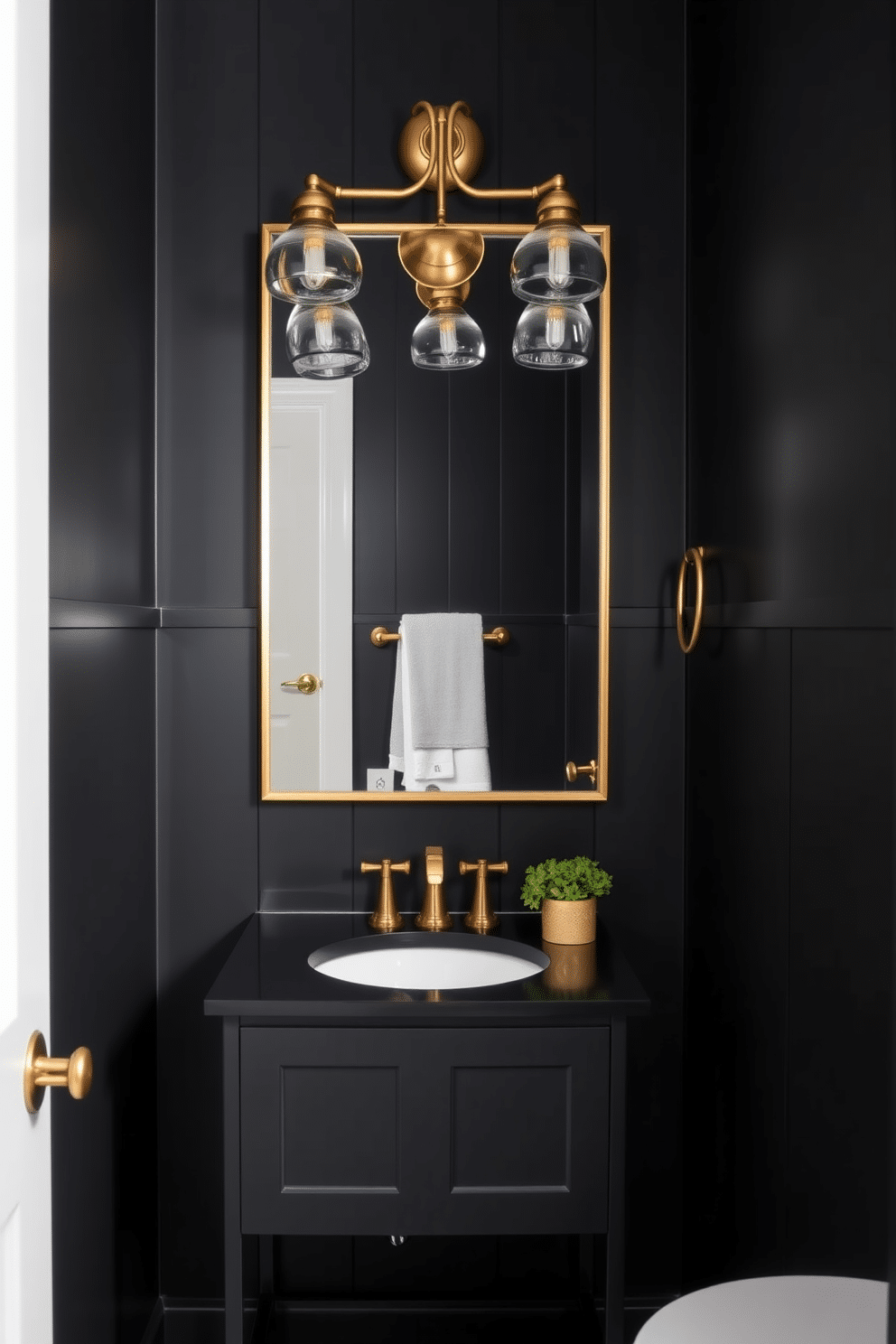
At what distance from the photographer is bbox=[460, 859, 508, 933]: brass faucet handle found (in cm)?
188

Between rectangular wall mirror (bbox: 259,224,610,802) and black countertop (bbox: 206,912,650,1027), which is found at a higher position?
rectangular wall mirror (bbox: 259,224,610,802)

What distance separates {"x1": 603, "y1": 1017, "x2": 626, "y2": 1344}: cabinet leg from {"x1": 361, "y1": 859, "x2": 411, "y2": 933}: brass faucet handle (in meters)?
0.49

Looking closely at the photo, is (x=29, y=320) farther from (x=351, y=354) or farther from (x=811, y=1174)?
(x=811, y=1174)

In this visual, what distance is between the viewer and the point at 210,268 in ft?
6.48

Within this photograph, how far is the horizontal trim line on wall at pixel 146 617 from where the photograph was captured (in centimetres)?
147

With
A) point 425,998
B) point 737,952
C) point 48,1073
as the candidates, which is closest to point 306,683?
point 425,998

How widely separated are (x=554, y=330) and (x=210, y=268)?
703mm

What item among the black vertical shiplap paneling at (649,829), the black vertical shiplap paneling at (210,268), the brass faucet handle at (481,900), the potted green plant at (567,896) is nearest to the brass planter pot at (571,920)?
the potted green plant at (567,896)

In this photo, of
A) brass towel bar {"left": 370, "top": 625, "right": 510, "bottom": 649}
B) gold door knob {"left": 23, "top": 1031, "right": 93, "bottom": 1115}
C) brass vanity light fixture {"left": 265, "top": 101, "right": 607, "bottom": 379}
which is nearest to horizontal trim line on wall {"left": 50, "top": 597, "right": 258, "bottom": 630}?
brass towel bar {"left": 370, "top": 625, "right": 510, "bottom": 649}

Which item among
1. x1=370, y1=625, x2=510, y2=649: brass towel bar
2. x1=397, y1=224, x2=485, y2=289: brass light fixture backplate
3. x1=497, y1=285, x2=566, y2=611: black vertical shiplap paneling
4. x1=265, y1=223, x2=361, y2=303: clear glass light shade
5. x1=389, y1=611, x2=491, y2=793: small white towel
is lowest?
x1=389, y1=611, x2=491, y2=793: small white towel

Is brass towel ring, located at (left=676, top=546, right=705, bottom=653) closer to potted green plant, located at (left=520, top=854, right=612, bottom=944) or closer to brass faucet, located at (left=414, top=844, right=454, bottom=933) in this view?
potted green plant, located at (left=520, top=854, right=612, bottom=944)

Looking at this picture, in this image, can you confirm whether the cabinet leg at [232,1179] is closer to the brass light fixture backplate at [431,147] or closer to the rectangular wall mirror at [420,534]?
the rectangular wall mirror at [420,534]

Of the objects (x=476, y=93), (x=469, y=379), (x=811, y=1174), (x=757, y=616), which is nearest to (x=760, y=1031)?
(x=811, y=1174)

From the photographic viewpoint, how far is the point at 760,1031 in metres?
1.55
